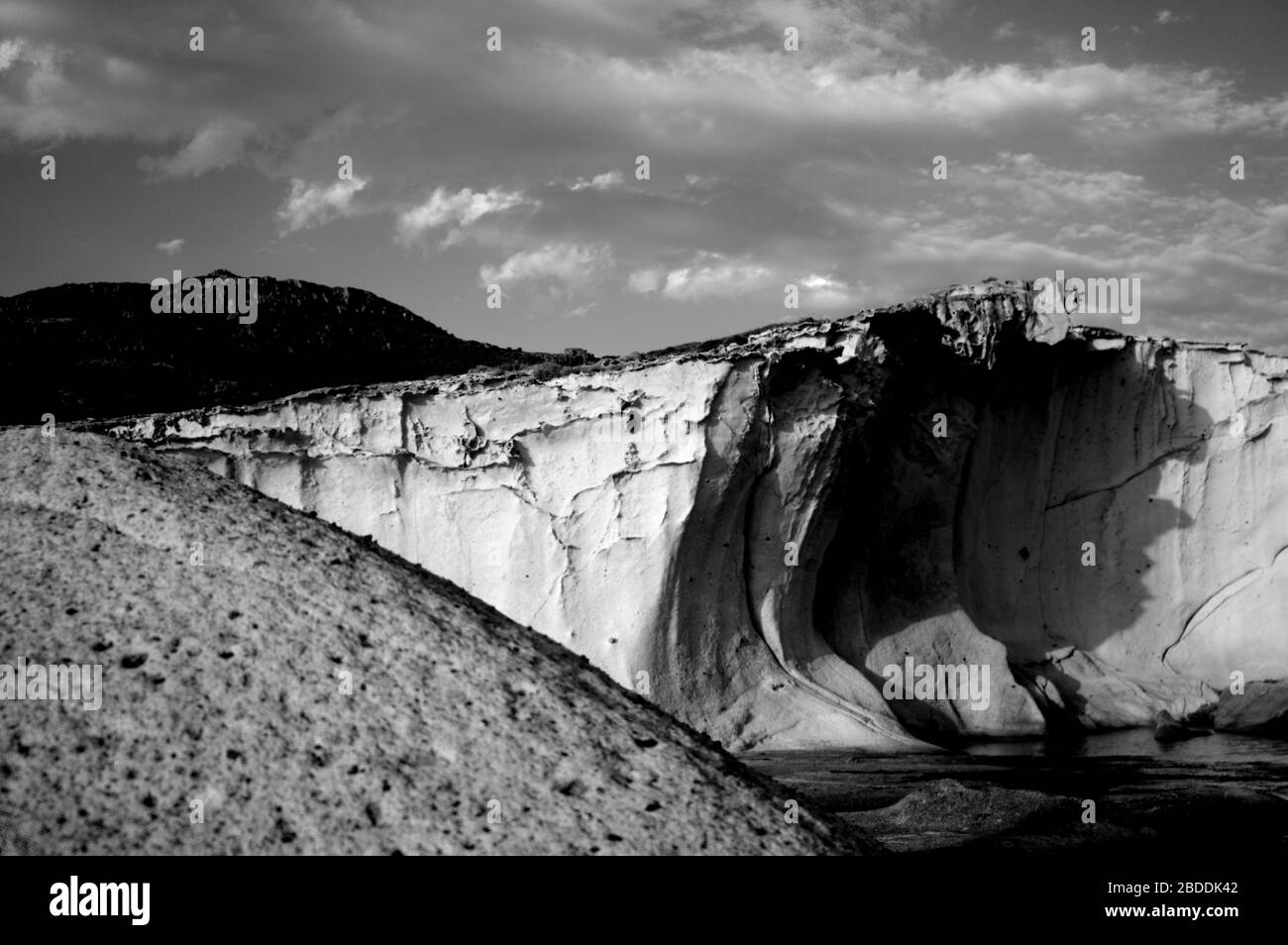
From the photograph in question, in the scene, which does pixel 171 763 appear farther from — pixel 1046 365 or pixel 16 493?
pixel 1046 365

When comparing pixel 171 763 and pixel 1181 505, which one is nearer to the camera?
pixel 171 763

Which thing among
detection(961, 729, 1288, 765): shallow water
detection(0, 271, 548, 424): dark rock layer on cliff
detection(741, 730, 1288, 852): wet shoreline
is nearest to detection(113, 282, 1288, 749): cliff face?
detection(961, 729, 1288, 765): shallow water

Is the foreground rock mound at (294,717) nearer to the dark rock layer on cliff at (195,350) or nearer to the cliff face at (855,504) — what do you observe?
the cliff face at (855,504)

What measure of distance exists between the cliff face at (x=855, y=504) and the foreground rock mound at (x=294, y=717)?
9.34 m

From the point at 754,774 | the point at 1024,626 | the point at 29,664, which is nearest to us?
the point at 29,664

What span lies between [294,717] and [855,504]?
1255 cm

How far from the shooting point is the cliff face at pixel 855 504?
508 inches

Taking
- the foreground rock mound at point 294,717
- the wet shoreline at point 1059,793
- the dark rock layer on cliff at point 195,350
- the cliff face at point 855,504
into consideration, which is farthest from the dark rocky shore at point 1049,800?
the dark rock layer on cliff at point 195,350

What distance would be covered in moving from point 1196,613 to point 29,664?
53.7ft

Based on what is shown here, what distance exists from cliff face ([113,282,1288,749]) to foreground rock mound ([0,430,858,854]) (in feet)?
30.7

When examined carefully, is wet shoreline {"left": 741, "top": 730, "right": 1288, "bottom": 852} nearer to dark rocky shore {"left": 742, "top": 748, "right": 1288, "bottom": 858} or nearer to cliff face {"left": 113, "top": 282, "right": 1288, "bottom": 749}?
dark rocky shore {"left": 742, "top": 748, "right": 1288, "bottom": 858}

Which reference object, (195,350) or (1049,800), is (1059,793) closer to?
(1049,800)

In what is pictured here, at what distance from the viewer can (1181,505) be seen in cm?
1659
